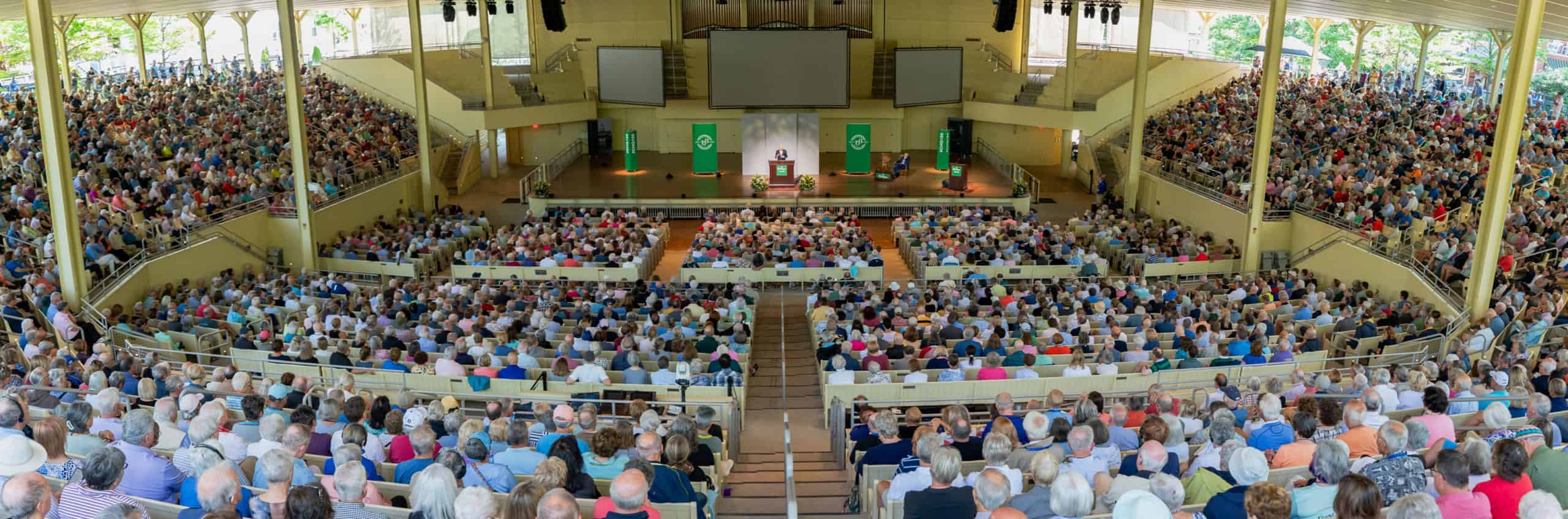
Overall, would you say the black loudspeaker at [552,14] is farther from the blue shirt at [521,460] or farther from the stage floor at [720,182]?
the blue shirt at [521,460]

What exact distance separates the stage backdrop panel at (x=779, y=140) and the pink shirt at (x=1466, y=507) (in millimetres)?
24833

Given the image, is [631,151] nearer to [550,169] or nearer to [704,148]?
[704,148]

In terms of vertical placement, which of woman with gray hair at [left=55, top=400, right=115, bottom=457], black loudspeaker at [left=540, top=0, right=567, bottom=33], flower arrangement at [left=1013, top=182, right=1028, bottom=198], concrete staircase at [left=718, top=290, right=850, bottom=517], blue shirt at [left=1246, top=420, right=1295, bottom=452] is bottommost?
concrete staircase at [left=718, top=290, right=850, bottom=517]

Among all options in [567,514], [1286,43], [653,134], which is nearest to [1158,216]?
[653,134]

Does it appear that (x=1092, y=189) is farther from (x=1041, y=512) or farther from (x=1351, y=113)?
(x=1041, y=512)

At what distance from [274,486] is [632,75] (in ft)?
87.1

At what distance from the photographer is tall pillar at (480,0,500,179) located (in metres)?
28.7

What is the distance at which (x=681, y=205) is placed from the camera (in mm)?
25594

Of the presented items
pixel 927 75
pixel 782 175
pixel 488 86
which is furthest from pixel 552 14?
pixel 927 75

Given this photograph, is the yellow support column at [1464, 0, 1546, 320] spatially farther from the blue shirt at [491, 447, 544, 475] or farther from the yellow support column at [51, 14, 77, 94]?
the yellow support column at [51, 14, 77, 94]

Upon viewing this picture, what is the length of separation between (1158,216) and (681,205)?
10860 millimetres

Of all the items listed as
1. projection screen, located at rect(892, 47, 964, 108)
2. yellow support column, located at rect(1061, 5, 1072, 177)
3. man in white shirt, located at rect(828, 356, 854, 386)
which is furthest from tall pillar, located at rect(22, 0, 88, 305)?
yellow support column, located at rect(1061, 5, 1072, 177)

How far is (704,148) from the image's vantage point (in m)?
29.9

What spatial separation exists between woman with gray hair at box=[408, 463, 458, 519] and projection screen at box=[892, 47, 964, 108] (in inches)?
1038
